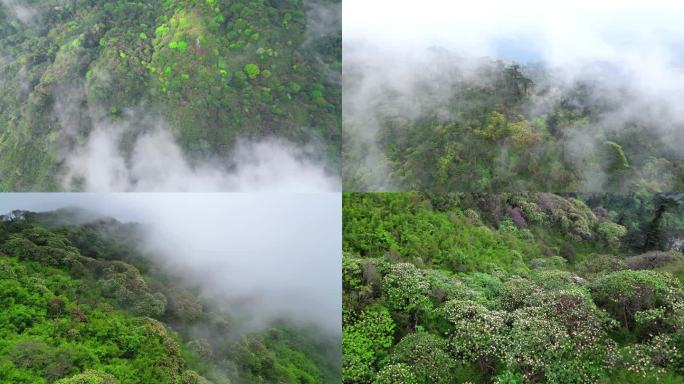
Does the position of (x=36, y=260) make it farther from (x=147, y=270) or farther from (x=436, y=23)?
(x=436, y=23)

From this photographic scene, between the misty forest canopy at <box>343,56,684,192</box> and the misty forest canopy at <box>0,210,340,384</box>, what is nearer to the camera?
the misty forest canopy at <box>0,210,340,384</box>

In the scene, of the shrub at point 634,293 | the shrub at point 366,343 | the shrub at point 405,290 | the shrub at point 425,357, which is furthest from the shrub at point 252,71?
the shrub at point 634,293

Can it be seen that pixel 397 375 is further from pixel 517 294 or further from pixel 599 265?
pixel 599 265

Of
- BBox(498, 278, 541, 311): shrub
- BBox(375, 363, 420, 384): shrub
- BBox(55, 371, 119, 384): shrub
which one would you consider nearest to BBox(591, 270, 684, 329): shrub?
BBox(498, 278, 541, 311): shrub

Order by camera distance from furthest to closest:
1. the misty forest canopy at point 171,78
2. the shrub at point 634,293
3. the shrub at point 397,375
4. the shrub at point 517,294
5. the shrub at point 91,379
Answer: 1. the misty forest canopy at point 171,78
2. the shrub at point 517,294
3. the shrub at point 634,293
4. the shrub at point 397,375
5. the shrub at point 91,379

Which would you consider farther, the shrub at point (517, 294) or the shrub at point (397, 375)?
the shrub at point (517, 294)

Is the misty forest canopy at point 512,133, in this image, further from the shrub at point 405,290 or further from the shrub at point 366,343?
the shrub at point 366,343

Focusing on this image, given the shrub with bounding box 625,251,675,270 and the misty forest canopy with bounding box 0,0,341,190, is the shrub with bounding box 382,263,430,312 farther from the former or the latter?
the shrub with bounding box 625,251,675,270
